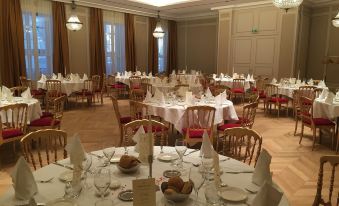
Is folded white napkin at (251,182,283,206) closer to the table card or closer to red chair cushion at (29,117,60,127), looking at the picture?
the table card

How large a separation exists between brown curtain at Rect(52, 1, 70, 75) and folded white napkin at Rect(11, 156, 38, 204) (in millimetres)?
8475

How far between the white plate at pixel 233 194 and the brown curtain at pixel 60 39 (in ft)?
29.2

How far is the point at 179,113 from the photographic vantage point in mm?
4562

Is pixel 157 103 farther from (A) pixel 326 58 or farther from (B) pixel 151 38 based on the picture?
(B) pixel 151 38

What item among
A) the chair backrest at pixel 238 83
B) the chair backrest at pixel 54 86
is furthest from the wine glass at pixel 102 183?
the chair backrest at pixel 238 83

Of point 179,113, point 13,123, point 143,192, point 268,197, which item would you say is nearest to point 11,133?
point 13,123

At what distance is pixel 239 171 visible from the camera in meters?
2.03

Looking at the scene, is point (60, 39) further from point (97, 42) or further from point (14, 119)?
point (14, 119)

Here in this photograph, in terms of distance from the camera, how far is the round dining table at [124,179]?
161 cm

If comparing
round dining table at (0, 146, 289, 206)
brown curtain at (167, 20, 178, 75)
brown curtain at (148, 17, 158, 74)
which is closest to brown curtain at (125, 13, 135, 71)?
brown curtain at (148, 17, 158, 74)

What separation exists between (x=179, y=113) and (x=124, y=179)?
8.98 feet

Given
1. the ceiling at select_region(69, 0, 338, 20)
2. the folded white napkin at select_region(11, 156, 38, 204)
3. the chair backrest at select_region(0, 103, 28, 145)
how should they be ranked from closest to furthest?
the folded white napkin at select_region(11, 156, 38, 204)
the chair backrest at select_region(0, 103, 28, 145)
the ceiling at select_region(69, 0, 338, 20)

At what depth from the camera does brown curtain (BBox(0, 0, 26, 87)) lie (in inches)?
339

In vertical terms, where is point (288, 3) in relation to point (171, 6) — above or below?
below
